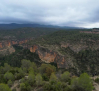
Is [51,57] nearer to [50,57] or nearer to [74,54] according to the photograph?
[50,57]

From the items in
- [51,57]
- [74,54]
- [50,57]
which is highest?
[74,54]

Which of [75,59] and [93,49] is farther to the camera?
[93,49]

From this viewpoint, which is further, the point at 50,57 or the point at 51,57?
the point at 50,57

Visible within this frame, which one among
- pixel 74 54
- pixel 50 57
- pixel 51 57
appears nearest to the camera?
pixel 51 57

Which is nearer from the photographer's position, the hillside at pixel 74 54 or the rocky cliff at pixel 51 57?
the hillside at pixel 74 54

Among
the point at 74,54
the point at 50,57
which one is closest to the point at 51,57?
the point at 50,57

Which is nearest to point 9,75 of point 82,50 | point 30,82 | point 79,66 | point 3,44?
point 30,82

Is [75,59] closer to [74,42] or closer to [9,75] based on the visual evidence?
[74,42]

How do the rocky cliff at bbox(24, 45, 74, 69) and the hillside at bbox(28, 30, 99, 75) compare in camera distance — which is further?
the rocky cliff at bbox(24, 45, 74, 69)
